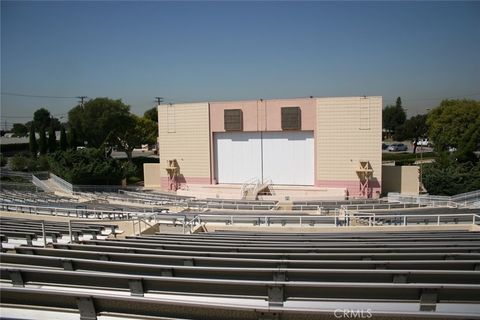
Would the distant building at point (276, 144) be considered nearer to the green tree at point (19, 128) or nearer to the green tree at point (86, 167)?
the green tree at point (86, 167)

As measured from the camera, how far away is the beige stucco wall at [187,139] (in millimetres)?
42875

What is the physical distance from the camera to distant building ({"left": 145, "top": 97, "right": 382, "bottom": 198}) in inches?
1496

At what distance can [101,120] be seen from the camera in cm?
5566

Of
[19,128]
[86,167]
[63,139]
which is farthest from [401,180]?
[19,128]

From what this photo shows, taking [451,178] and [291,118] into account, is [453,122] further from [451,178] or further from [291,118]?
[291,118]

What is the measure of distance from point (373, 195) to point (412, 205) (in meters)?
9.35

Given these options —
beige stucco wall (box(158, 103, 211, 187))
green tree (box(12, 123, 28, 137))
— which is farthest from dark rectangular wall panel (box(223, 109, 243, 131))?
green tree (box(12, 123, 28, 137))

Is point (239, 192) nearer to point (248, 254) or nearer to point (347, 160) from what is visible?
point (347, 160)

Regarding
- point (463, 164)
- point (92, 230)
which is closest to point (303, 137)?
point (463, 164)

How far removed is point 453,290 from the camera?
375cm

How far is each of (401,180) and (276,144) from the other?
43.9ft

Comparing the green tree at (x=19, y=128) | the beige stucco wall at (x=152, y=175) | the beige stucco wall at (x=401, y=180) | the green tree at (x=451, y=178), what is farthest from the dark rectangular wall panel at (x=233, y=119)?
the green tree at (x=19, y=128)

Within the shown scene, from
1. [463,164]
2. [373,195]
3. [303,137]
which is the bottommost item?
[373,195]

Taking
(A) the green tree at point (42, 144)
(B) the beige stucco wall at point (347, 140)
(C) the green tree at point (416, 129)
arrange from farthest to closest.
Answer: (C) the green tree at point (416, 129) → (A) the green tree at point (42, 144) → (B) the beige stucco wall at point (347, 140)
